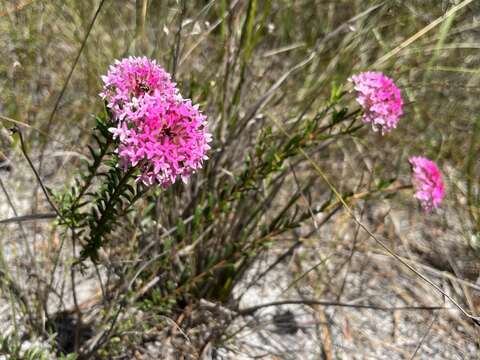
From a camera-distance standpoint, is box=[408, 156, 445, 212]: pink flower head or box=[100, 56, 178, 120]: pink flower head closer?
box=[100, 56, 178, 120]: pink flower head

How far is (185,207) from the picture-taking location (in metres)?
1.69

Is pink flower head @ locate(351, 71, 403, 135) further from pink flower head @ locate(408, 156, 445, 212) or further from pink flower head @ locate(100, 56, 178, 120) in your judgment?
pink flower head @ locate(100, 56, 178, 120)

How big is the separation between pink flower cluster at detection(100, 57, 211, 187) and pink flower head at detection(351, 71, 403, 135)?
0.51 meters

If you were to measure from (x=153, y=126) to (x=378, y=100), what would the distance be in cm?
Answer: 66

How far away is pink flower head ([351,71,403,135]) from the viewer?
52.2 inches

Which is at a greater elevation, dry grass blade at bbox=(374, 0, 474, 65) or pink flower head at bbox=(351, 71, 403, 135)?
dry grass blade at bbox=(374, 0, 474, 65)

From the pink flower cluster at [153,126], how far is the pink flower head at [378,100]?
511mm

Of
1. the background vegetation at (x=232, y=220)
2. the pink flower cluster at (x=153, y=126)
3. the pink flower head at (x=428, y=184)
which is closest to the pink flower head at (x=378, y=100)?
the background vegetation at (x=232, y=220)

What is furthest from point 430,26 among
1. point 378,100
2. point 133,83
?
point 133,83

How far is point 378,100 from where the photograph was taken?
1.34 m

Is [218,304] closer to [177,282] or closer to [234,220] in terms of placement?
[177,282]

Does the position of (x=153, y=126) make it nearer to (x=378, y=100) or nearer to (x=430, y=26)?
(x=378, y=100)

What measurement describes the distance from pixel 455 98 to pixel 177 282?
70.4 inches

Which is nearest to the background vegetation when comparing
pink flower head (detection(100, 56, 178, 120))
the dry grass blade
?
A: the dry grass blade
